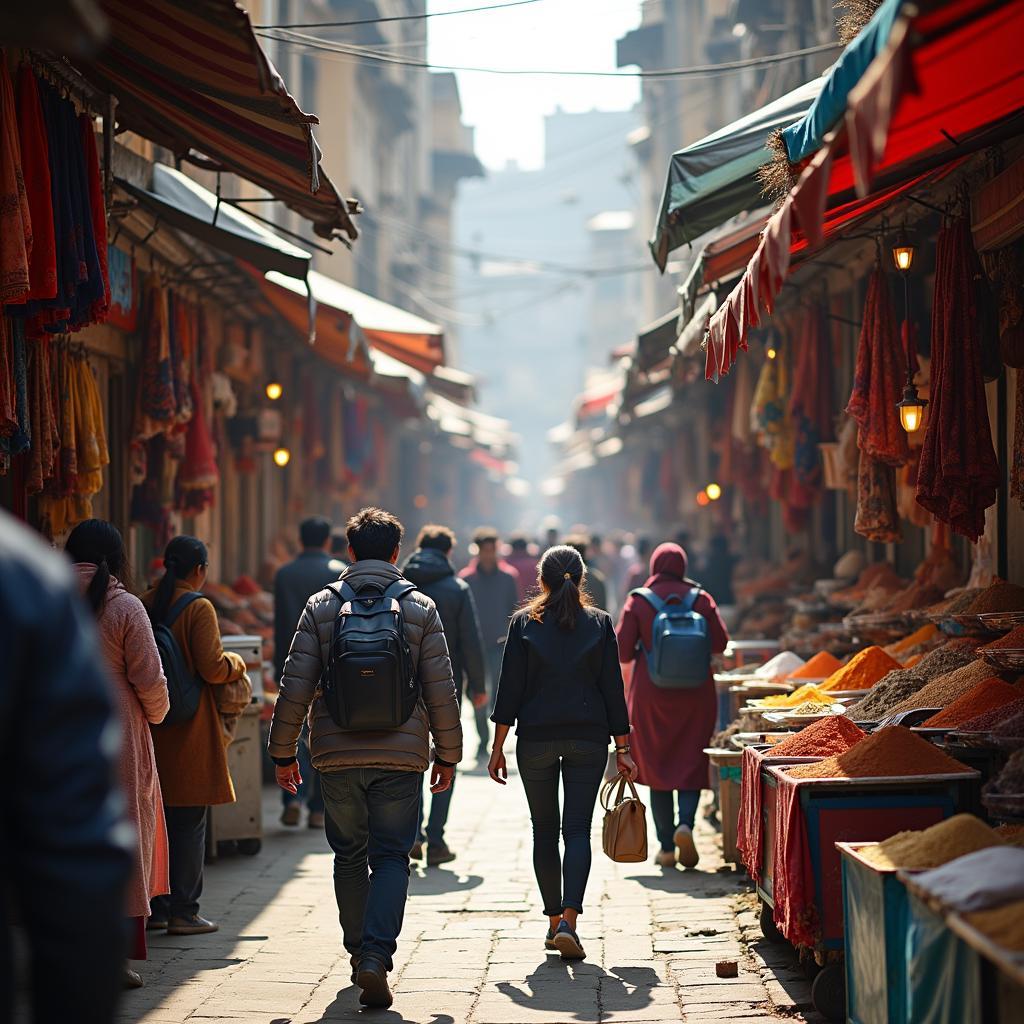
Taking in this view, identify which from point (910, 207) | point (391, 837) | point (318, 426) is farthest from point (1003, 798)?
point (318, 426)

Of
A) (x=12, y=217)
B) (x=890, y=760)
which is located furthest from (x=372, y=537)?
(x=890, y=760)

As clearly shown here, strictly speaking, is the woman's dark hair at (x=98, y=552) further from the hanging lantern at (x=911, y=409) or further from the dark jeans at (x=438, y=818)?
the hanging lantern at (x=911, y=409)

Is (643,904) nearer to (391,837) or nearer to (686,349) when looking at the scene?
(391,837)

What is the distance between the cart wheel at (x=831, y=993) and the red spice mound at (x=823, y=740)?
1022 millimetres

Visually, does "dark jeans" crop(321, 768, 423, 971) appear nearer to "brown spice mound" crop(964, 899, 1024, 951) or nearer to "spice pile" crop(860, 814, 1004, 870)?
"spice pile" crop(860, 814, 1004, 870)

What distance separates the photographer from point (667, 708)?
9.47 metres

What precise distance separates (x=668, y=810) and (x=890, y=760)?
3.53 metres

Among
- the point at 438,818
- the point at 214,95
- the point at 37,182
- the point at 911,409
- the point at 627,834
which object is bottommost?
the point at 438,818

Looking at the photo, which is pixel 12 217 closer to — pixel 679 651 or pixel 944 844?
pixel 944 844

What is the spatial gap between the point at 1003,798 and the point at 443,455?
3772 centimetres

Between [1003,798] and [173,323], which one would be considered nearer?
[1003,798]

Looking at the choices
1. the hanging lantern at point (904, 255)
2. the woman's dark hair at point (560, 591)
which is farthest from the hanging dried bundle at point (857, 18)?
the woman's dark hair at point (560, 591)

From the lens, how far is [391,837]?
20.9ft

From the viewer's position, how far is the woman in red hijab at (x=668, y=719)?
369 inches
